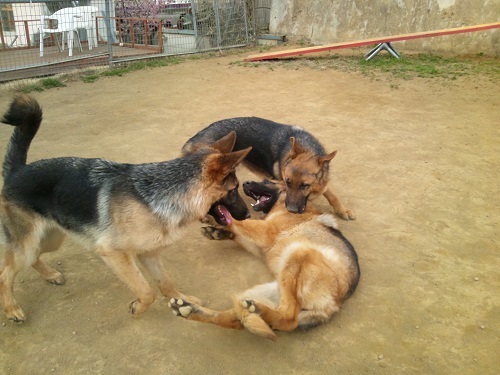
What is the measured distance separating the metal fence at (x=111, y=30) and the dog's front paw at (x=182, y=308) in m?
9.43

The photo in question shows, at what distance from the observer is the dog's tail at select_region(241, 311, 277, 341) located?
2.80 m

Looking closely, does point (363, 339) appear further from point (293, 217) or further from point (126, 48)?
point (126, 48)

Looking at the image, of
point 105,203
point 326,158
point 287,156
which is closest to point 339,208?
point 326,158

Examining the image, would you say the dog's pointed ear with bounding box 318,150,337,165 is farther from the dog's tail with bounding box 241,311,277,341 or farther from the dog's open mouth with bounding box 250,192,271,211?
the dog's tail with bounding box 241,311,277,341

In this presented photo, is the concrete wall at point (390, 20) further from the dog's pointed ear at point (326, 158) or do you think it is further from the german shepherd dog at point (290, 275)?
the german shepherd dog at point (290, 275)

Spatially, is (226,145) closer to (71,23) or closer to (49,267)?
(49,267)

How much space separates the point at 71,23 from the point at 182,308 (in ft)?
38.8

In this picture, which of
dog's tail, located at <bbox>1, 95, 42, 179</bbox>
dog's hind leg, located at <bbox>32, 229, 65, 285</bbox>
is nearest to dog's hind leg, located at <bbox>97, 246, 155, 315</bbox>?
dog's hind leg, located at <bbox>32, 229, 65, 285</bbox>


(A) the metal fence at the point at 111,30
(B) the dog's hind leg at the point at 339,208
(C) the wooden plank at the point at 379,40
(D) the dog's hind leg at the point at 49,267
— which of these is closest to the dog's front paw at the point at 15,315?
(D) the dog's hind leg at the point at 49,267

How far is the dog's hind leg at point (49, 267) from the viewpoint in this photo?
3.48 meters

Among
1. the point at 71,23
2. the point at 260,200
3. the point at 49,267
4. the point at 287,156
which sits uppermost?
the point at 71,23

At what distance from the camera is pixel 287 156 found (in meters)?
4.78

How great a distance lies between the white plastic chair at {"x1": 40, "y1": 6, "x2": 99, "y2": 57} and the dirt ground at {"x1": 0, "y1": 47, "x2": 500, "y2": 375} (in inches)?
Answer: 191

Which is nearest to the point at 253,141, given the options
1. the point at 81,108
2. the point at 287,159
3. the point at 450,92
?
the point at 287,159
